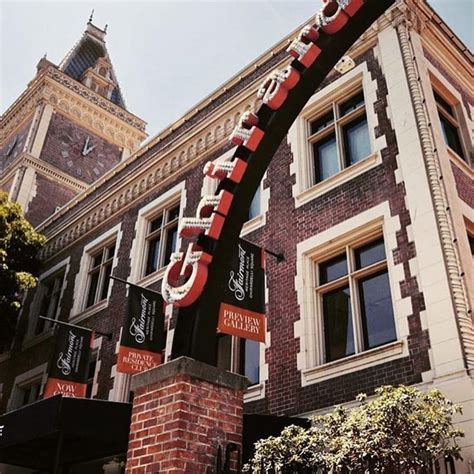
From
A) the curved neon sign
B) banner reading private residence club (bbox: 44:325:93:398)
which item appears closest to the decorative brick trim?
the curved neon sign

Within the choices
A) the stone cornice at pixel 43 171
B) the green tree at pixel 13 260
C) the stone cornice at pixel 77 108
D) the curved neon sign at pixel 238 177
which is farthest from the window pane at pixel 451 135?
the stone cornice at pixel 77 108

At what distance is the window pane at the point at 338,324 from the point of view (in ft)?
30.7

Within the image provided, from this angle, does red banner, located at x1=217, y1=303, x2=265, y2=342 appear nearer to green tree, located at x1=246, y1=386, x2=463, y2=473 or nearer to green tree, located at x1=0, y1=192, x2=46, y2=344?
green tree, located at x1=246, y1=386, x2=463, y2=473

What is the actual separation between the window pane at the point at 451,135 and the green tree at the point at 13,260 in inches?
489

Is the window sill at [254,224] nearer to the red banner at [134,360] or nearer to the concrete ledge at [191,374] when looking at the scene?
the red banner at [134,360]

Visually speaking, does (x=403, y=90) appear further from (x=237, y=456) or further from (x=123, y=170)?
(x=123, y=170)

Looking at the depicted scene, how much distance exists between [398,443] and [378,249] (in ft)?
14.8

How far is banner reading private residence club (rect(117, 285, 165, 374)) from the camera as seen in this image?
11.0m

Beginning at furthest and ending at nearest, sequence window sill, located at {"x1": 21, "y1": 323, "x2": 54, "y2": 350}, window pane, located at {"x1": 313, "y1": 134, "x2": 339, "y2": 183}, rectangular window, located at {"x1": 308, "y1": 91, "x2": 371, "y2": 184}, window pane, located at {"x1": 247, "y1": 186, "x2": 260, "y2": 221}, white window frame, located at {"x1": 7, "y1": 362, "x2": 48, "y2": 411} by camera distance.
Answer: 1. window sill, located at {"x1": 21, "y1": 323, "x2": 54, "y2": 350}
2. white window frame, located at {"x1": 7, "y1": 362, "x2": 48, "y2": 411}
3. window pane, located at {"x1": 247, "y1": 186, "x2": 260, "y2": 221}
4. window pane, located at {"x1": 313, "y1": 134, "x2": 339, "y2": 183}
5. rectangular window, located at {"x1": 308, "y1": 91, "x2": 371, "y2": 184}

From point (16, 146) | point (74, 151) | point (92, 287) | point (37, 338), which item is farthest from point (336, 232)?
point (16, 146)

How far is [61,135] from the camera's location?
28375mm

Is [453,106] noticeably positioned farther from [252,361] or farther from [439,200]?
[252,361]

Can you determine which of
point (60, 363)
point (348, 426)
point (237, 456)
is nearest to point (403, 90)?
point (348, 426)

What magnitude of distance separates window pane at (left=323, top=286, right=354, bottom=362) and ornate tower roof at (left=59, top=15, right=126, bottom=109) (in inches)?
1036
